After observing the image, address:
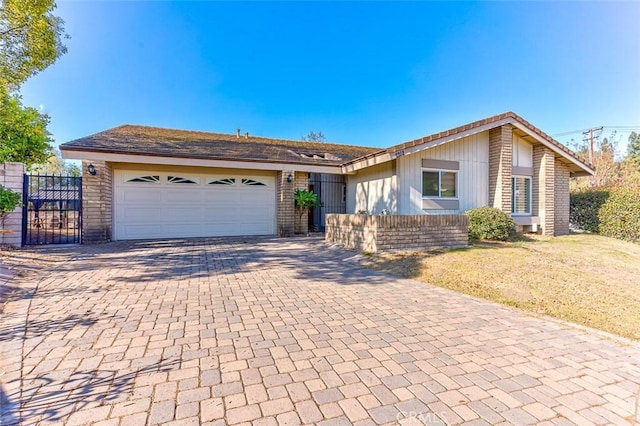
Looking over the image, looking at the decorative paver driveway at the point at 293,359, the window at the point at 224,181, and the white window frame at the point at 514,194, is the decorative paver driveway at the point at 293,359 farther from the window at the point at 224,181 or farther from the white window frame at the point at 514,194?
the white window frame at the point at 514,194

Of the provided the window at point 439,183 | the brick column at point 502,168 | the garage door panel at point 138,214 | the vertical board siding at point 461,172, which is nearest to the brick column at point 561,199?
the brick column at point 502,168

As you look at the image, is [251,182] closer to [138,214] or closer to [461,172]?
[138,214]

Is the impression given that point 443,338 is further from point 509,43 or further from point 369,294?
point 509,43

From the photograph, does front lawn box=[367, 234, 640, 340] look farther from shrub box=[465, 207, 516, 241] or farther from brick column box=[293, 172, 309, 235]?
brick column box=[293, 172, 309, 235]

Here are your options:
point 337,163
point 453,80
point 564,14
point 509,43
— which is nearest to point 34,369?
point 337,163

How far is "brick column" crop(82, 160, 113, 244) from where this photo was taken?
9.69 m

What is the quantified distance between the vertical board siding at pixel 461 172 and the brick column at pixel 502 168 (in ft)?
1.04

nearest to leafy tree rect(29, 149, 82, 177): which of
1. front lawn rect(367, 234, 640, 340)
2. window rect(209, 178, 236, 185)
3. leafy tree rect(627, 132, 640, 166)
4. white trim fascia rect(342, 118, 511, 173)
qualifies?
window rect(209, 178, 236, 185)

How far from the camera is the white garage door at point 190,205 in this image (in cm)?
1088

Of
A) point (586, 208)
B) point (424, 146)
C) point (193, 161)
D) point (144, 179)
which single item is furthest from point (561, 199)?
point (144, 179)

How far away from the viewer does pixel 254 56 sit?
1413 cm

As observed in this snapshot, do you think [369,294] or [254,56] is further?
[254,56]

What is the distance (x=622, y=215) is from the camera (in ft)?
39.2

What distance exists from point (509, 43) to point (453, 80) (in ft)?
12.0
